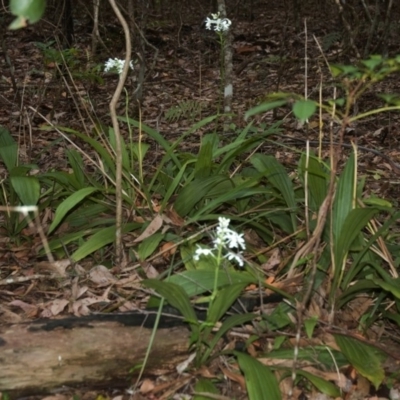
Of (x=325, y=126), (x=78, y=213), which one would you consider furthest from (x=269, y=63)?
(x=78, y=213)

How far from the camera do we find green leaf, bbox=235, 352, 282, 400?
8.07ft

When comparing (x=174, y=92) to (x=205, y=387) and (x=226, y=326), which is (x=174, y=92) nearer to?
(x=226, y=326)

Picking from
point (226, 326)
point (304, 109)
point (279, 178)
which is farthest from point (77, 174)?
point (304, 109)

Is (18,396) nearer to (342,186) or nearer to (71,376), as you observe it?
(71,376)

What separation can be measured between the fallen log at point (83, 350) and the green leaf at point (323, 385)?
51cm

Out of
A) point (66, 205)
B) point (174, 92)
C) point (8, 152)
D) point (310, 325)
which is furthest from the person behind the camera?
point (174, 92)

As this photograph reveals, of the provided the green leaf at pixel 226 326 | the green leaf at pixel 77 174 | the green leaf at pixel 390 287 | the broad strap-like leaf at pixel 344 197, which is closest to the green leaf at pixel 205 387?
the green leaf at pixel 226 326

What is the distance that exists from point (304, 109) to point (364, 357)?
1.27 metres

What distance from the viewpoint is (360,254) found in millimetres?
3014

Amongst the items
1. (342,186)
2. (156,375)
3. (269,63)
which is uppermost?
(342,186)

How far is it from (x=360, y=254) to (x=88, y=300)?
127 centimetres

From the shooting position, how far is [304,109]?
6.18ft

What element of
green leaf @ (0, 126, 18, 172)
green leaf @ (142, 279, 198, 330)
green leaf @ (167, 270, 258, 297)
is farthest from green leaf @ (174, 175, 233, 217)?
green leaf @ (0, 126, 18, 172)

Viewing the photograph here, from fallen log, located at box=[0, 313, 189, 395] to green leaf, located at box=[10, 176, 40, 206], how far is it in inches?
47.7
